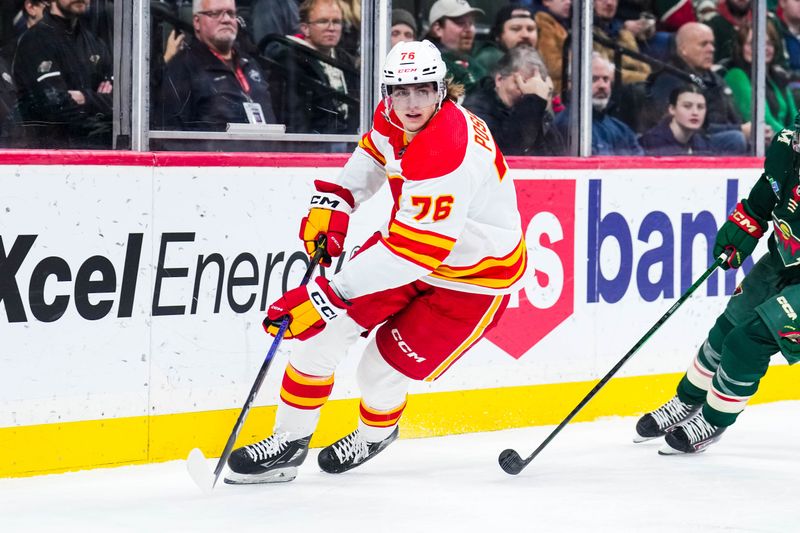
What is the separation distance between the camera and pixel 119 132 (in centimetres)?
419

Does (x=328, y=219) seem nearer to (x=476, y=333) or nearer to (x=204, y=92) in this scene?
(x=476, y=333)

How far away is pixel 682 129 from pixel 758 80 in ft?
1.61

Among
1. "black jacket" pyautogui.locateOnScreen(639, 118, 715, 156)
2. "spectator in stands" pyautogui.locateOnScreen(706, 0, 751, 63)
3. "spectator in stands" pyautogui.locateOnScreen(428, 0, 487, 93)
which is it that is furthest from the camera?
"spectator in stands" pyautogui.locateOnScreen(706, 0, 751, 63)

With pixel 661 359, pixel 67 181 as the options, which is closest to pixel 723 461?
pixel 661 359

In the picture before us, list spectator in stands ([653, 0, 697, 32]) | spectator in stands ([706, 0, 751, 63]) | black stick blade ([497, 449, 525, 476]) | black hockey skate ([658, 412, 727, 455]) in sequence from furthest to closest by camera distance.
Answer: spectator in stands ([706, 0, 751, 63])
spectator in stands ([653, 0, 697, 32])
black hockey skate ([658, 412, 727, 455])
black stick blade ([497, 449, 525, 476])

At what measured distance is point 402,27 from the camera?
15.8 feet

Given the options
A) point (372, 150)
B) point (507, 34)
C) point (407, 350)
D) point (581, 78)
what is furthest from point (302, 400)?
point (581, 78)

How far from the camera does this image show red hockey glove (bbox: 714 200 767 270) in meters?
4.34

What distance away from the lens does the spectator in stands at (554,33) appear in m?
5.20

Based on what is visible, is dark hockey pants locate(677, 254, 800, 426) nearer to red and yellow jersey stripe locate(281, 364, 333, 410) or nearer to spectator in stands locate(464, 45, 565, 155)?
spectator in stands locate(464, 45, 565, 155)

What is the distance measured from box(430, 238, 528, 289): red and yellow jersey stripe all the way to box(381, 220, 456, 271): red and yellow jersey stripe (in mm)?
207

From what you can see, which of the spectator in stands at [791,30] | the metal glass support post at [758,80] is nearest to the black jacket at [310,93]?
the metal glass support post at [758,80]

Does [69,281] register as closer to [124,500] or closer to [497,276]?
[124,500]

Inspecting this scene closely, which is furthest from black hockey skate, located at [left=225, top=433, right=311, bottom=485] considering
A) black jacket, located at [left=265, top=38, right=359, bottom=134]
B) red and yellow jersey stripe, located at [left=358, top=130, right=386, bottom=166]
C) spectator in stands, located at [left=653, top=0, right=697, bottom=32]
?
spectator in stands, located at [left=653, top=0, right=697, bottom=32]
